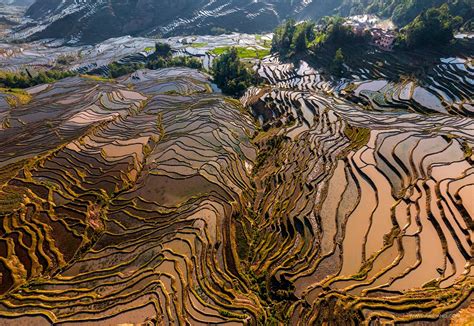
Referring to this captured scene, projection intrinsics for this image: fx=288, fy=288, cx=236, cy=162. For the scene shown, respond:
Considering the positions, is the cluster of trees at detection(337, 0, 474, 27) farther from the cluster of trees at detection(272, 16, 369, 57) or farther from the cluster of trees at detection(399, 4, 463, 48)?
the cluster of trees at detection(272, 16, 369, 57)

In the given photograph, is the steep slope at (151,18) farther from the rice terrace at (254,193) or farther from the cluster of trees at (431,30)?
the cluster of trees at (431,30)

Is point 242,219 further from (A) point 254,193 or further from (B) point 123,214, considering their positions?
(B) point 123,214

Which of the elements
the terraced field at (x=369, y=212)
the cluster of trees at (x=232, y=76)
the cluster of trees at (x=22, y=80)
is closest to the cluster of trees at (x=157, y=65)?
the cluster of trees at (x=232, y=76)

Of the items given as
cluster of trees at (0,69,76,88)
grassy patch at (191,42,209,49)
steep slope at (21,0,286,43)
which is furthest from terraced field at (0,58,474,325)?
steep slope at (21,0,286,43)

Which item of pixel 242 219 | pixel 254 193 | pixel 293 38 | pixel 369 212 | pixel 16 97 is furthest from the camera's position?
pixel 293 38

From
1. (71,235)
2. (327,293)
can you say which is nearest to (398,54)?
(327,293)

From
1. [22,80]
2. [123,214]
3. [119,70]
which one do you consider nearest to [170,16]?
[119,70]
